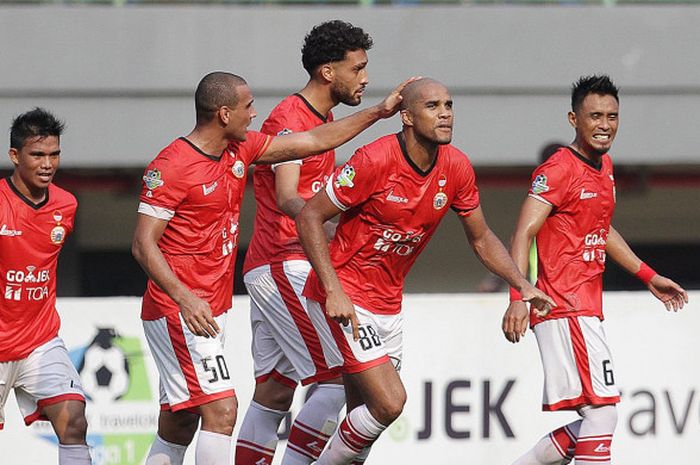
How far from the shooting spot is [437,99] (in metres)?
6.56

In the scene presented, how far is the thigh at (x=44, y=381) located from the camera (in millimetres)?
7156

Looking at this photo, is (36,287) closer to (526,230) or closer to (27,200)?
(27,200)

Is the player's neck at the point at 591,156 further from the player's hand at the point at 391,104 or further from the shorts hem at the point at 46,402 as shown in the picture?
the shorts hem at the point at 46,402

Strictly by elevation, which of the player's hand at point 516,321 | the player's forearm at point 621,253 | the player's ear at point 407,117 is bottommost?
the player's hand at point 516,321

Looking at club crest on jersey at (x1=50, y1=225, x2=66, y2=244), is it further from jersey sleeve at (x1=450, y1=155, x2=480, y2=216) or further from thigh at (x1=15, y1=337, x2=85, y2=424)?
jersey sleeve at (x1=450, y1=155, x2=480, y2=216)

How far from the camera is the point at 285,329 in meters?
7.40

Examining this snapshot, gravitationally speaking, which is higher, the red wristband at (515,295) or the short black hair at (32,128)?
the short black hair at (32,128)

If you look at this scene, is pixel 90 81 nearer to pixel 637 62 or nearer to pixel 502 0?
pixel 502 0

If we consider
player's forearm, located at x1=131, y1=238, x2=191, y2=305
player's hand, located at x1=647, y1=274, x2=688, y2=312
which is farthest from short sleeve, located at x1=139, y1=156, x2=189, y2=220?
player's hand, located at x1=647, y1=274, x2=688, y2=312

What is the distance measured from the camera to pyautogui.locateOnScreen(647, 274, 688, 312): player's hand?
25.2 ft

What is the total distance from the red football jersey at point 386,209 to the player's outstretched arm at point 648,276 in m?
1.23

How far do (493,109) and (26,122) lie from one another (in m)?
8.89

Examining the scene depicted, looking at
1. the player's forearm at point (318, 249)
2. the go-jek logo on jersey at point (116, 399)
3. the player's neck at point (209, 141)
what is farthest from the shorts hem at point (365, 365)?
the go-jek logo on jersey at point (116, 399)

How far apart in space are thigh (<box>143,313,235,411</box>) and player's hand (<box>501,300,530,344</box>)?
4.82 ft
